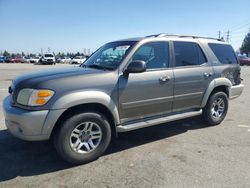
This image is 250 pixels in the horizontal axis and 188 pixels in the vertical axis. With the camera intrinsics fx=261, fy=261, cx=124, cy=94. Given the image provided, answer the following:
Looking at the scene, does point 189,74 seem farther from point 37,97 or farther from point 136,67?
point 37,97

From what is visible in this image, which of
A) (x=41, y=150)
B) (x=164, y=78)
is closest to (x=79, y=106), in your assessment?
(x=41, y=150)

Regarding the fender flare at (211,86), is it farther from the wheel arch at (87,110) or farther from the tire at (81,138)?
the tire at (81,138)

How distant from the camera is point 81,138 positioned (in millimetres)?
3924

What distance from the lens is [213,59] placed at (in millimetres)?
5617

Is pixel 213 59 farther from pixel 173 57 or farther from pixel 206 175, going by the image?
pixel 206 175

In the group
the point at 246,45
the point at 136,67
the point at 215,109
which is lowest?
the point at 215,109

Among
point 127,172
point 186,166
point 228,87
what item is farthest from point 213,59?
point 127,172

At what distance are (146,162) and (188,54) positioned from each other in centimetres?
244

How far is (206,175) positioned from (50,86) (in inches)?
96.0

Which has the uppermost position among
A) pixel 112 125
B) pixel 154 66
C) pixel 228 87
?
pixel 154 66

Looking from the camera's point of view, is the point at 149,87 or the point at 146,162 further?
the point at 149,87

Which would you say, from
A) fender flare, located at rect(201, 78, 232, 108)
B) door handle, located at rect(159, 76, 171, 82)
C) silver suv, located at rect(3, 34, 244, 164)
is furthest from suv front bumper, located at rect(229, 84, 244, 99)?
door handle, located at rect(159, 76, 171, 82)

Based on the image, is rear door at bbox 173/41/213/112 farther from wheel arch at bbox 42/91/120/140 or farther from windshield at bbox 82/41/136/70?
wheel arch at bbox 42/91/120/140

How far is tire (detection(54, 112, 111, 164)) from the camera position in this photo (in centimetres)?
367
